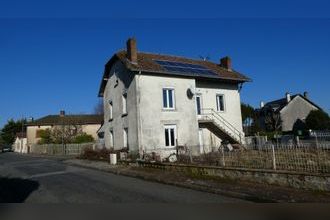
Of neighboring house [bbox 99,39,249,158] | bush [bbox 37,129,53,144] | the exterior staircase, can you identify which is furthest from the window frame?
bush [bbox 37,129,53,144]

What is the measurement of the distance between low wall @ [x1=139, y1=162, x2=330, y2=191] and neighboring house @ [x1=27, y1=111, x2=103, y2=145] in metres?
45.6

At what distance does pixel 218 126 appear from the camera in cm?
2598

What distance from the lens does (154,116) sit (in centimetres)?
2342

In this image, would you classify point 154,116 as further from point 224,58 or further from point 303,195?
point 303,195

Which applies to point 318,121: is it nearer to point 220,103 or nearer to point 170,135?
point 220,103

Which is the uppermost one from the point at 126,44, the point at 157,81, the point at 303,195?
the point at 126,44

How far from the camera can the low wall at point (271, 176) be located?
9586 mm

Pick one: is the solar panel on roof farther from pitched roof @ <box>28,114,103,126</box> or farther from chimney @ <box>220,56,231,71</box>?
pitched roof @ <box>28,114,103,126</box>

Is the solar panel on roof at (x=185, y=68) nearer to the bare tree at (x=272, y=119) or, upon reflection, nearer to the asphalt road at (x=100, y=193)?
the asphalt road at (x=100, y=193)

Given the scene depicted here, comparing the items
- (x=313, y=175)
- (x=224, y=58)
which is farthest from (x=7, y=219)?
(x=224, y=58)

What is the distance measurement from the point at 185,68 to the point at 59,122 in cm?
3810

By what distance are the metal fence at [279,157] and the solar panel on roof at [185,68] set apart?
11212mm

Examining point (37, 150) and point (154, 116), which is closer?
point (154, 116)

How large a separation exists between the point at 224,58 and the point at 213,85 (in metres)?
4.21
